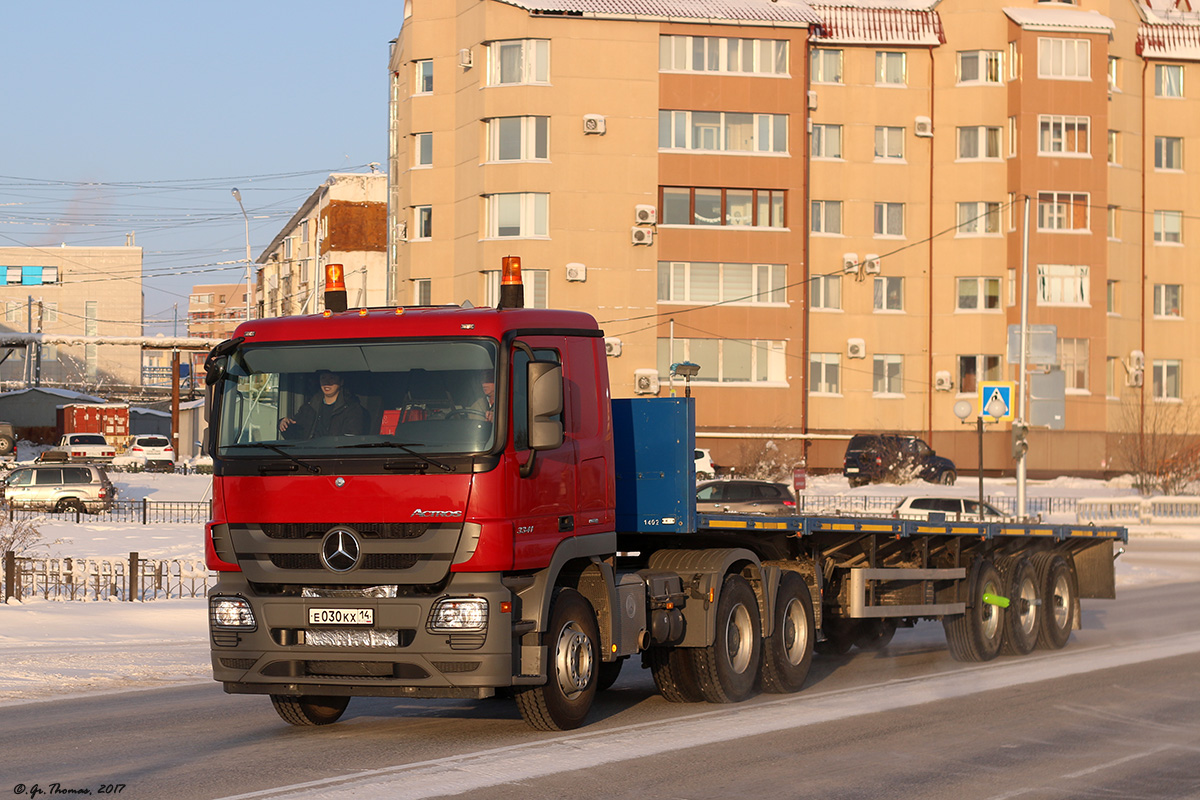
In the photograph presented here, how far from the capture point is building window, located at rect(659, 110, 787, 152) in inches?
2347

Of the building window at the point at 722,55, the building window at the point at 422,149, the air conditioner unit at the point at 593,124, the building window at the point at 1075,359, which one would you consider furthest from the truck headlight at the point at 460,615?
the building window at the point at 1075,359

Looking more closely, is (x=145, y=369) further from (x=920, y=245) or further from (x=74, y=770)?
(x=74, y=770)

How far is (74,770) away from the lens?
31.1ft

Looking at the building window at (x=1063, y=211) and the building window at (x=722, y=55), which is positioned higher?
the building window at (x=722, y=55)

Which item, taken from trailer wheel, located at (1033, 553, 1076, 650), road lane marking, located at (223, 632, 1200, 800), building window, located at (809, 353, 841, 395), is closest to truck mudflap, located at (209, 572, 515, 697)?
road lane marking, located at (223, 632, 1200, 800)

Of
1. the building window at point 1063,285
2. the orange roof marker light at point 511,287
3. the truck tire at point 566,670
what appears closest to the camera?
the truck tire at point 566,670

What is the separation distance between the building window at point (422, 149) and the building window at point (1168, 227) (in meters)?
30.7

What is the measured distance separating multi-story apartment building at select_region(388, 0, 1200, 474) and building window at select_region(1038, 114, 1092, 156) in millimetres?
89

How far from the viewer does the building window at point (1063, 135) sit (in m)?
61.1

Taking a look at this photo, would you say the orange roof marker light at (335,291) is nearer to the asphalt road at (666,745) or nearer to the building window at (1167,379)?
the asphalt road at (666,745)

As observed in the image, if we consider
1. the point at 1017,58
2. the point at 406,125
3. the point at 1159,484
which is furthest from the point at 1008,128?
the point at 406,125

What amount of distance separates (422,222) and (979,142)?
2287cm

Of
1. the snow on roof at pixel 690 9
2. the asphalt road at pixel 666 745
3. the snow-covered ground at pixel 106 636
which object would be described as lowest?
the snow-covered ground at pixel 106 636

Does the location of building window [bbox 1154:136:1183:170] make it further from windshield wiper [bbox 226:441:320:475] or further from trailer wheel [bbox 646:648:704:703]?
windshield wiper [bbox 226:441:320:475]
